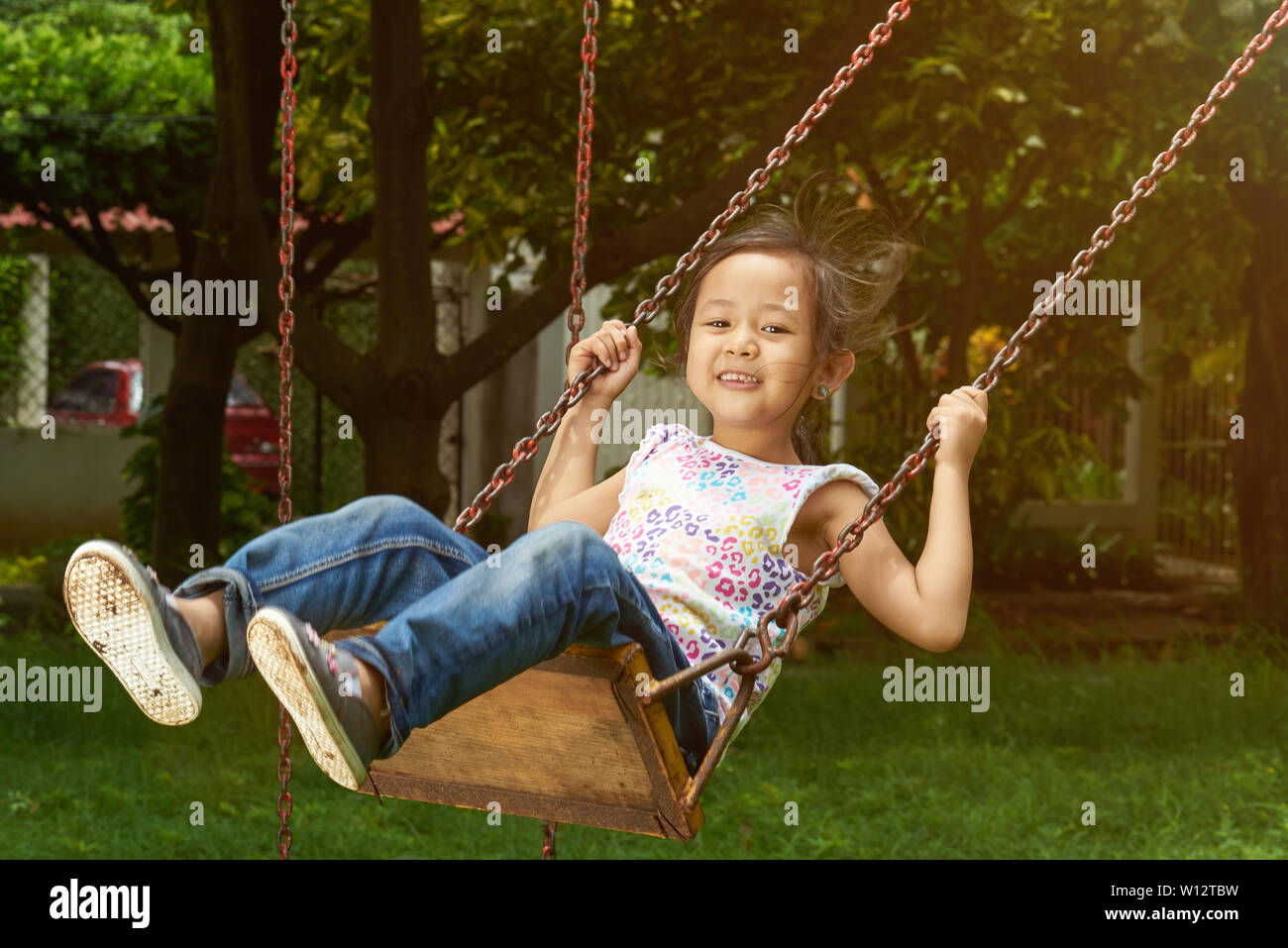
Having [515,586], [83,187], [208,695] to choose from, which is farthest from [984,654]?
[83,187]

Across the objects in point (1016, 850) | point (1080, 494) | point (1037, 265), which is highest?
point (1037, 265)

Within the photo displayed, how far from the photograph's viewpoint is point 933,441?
2.23 m

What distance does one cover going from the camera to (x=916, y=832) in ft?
14.0

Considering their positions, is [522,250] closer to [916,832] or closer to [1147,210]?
[1147,210]

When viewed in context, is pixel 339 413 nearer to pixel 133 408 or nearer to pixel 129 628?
pixel 133 408

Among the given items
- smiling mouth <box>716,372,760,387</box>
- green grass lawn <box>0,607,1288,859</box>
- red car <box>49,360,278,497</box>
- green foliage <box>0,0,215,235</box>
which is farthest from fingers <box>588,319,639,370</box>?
red car <box>49,360,278,497</box>

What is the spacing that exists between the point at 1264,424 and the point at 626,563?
5257mm

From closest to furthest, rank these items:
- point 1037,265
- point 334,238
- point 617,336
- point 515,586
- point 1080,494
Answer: point 515,586, point 617,336, point 1037,265, point 334,238, point 1080,494

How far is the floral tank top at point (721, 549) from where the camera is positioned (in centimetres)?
235

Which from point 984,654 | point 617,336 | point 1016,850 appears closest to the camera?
point 617,336

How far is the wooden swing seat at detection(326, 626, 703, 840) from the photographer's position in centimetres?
203

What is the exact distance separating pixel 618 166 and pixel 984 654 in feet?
7.85

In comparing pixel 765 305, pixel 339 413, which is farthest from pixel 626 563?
pixel 339 413

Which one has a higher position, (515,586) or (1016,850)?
(515,586)
